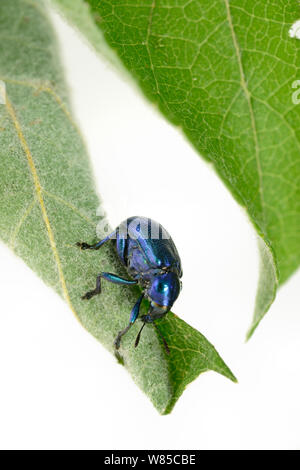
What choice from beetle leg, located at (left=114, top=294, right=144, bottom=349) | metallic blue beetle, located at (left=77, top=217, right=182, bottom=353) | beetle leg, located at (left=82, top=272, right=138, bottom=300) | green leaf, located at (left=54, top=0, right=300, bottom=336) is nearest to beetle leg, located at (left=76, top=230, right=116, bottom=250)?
metallic blue beetle, located at (left=77, top=217, right=182, bottom=353)

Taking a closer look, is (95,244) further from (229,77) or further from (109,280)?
(229,77)

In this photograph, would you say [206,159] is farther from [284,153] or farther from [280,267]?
[280,267]

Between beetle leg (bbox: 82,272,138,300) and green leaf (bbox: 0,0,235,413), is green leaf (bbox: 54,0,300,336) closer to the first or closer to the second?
green leaf (bbox: 0,0,235,413)

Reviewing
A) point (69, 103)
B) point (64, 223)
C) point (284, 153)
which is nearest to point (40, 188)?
point (64, 223)


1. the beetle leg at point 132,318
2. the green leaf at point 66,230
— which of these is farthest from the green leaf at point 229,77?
the beetle leg at point 132,318

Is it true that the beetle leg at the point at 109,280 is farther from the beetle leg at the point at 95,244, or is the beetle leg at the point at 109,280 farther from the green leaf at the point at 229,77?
the green leaf at the point at 229,77

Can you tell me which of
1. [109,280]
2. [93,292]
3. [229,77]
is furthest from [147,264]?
[229,77]
